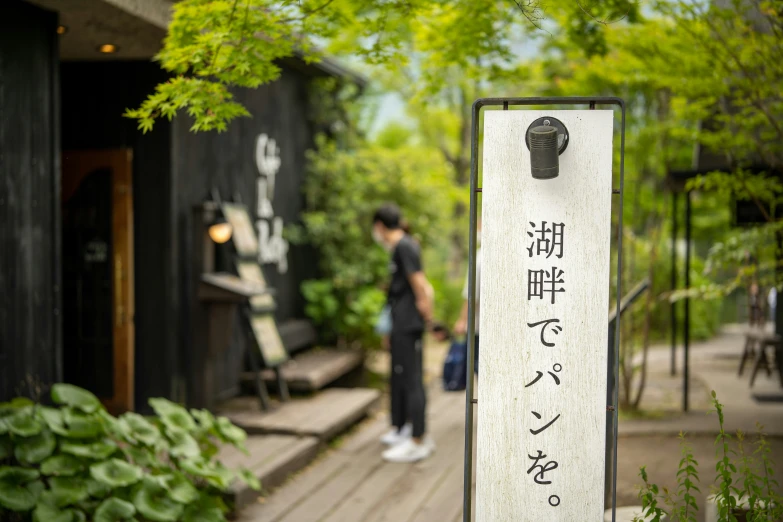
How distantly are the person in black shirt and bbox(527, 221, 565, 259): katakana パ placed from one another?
3.67m

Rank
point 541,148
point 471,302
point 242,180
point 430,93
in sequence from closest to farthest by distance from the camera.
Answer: point 541,148 < point 471,302 < point 430,93 < point 242,180

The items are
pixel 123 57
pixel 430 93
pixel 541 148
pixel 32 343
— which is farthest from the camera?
pixel 123 57

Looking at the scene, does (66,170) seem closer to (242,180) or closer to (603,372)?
(242,180)

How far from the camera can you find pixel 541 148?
3186 millimetres

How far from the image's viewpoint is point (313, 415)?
8.01 m

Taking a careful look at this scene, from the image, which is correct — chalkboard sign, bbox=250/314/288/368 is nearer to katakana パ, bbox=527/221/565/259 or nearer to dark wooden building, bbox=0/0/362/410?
dark wooden building, bbox=0/0/362/410

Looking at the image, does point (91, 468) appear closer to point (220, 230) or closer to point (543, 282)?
point (543, 282)

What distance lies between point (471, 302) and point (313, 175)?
7850 millimetres

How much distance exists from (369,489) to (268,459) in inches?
32.4

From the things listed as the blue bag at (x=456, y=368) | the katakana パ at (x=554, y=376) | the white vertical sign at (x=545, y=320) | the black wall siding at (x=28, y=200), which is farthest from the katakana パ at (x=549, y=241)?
the blue bag at (x=456, y=368)

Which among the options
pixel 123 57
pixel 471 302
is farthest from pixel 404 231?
pixel 471 302

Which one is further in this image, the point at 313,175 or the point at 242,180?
the point at 313,175

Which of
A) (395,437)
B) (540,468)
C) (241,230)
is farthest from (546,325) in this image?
(241,230)

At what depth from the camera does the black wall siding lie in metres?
5.14
